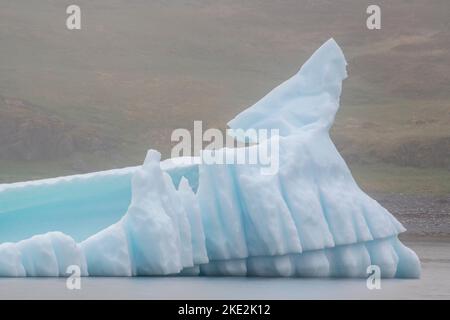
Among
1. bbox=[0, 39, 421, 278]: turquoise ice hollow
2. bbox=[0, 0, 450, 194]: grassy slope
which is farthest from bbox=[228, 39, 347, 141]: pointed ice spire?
bbox=[0, 0, 450, 194]: grassy slope

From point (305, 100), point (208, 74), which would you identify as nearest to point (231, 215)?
point (305, 100)

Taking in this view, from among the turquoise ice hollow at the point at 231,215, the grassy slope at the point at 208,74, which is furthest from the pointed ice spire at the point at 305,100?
the grassy slope at the point at 208,74

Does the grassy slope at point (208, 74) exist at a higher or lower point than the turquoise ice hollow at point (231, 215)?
higher

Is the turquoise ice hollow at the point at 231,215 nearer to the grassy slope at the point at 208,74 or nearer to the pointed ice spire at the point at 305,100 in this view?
the pointed ice spire at the point at 305,100

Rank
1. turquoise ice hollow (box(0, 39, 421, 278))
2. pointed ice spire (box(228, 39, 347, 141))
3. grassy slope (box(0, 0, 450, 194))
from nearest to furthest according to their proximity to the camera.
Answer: turquoise ice hollow (box(0, 39, 421, 278))
pointed ice spire (box(228, 39, 347, 141))
grassy slope (box(0, 0, 450, 194))

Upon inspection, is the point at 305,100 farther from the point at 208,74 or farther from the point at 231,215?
the point at 208,74

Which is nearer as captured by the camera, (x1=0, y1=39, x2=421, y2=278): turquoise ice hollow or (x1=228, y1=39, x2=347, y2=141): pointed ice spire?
(x1=0, y1=39, x2=421, y2=278): turquoise ice hollow

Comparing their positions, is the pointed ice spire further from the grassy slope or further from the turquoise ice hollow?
the grassy slope

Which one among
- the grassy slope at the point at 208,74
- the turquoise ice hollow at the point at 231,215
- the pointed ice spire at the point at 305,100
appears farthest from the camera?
the grassy slope at the point at 208,74

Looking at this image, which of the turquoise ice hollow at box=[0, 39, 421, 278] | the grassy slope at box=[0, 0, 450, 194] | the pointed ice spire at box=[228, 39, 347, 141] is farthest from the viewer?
the grassy slope at box=[0, 0, 450, 194]

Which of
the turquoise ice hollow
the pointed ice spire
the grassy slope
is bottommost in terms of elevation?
the turquoise ice hollow

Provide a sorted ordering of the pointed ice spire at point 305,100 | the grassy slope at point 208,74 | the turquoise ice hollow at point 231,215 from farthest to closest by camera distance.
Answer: the grassy slope at point 208,74, the pointed ice spire at point 305,100, the turquoise ice hollow at point 231,215
